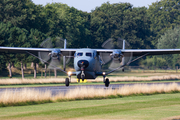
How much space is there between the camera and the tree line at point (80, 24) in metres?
68.8

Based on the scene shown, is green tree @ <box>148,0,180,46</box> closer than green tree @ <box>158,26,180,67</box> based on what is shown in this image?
No

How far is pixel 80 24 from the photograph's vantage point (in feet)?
368

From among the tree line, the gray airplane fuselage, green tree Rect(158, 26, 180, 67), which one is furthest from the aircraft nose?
green tree Rect(158, 26, 180, 67)

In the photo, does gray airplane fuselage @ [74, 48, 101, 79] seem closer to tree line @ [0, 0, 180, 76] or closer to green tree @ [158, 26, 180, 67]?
tree line @ [0, 0, 180, 76]

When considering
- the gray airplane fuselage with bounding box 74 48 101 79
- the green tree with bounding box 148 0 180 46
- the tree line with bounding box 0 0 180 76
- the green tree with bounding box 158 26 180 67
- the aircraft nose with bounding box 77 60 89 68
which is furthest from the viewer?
the green tree with bounding box 148 0 180 46

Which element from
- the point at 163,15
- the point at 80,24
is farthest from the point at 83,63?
the point at 163,15

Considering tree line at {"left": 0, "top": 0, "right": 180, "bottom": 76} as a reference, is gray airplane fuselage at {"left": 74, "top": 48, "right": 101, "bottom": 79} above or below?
below

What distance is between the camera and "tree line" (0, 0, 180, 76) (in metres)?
68.8

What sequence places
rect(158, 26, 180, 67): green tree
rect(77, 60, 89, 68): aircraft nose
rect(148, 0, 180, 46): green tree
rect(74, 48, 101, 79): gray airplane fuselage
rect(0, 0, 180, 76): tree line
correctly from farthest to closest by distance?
rect(148, 0, 180, 46): green tree → rect(158, 26, 180, 67): green tree → rect(0, 0, 180, 76): tree line → rect(74, 48, 101, 79): gray airplane fuselage → rect(77, 60, 89, 68): aircraft nose

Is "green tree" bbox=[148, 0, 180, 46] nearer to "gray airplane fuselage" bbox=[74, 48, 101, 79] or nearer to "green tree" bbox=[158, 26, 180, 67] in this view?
"green tree" bbox=[158, 26, 180, 67]

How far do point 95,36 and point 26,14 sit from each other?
42.9 metres

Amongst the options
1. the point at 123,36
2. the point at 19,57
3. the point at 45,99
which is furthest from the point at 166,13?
the point at 45,99

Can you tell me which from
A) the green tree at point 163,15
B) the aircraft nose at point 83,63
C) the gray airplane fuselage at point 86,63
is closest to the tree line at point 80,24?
the green tree at point 163,15

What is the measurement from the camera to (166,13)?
166 metres
